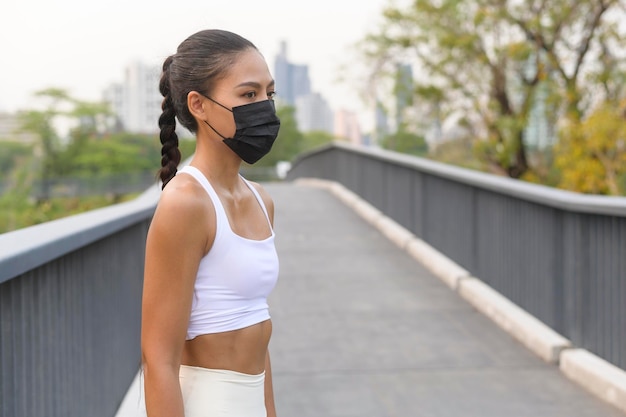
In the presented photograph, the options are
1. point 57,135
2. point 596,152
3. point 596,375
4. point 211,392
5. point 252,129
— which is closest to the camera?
point 211,392

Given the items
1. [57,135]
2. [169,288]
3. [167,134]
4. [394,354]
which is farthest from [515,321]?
[57,135]

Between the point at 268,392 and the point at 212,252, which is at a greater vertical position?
the point at 212,252

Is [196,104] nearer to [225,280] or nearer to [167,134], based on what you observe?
[167,134]

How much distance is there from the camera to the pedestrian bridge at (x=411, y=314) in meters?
3.41

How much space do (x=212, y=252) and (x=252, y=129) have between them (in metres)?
0.34

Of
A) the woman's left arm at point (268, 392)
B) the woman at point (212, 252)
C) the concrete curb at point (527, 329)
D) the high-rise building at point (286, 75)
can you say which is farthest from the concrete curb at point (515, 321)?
the woman at point (212, 252)

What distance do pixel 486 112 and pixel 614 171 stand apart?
6.89 meters

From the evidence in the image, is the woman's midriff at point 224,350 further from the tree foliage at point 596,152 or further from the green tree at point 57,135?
the green tree at point 57,135

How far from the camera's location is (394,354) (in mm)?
7090

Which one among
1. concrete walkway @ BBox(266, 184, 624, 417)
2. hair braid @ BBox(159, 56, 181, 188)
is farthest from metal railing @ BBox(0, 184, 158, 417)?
concrete walkway @ BBox(266, 184, 624, 417)

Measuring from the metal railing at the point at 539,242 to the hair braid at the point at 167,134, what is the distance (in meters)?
3.86

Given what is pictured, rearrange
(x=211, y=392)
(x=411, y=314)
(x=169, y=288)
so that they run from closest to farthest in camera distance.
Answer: (x=169, y=288) → (x=211, y=392) → (x=411, y=314)

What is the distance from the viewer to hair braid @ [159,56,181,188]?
229 cm

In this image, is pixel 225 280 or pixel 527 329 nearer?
pixel 225 280
